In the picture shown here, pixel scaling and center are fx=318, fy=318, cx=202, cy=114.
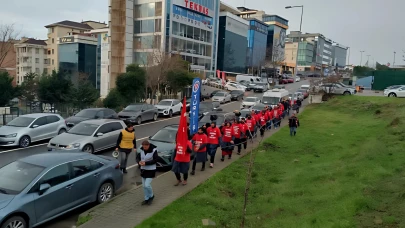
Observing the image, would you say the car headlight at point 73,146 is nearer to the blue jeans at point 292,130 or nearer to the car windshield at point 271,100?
the blue jeans at point 292,130

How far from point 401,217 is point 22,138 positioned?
14348 mm

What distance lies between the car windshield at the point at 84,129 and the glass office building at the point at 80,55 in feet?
204

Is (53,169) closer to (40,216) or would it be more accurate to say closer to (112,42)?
(40,216)

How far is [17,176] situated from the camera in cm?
678

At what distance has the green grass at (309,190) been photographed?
6.64m

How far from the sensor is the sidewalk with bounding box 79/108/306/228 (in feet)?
22.7

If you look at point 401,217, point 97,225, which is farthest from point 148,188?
point 401,217

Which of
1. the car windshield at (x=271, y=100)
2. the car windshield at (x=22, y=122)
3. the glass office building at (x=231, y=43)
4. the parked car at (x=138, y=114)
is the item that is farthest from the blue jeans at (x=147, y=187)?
the glass office building at (x=231, y=43)

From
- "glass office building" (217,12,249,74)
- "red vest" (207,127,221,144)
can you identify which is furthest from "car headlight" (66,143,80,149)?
"glass office building" (217,12,249,74)

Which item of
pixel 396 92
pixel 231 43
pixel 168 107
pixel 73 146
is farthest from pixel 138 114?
pixel 231 43

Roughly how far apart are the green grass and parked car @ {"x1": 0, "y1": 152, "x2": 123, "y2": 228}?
75.5 inches

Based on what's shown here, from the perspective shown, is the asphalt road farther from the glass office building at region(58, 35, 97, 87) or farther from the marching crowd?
the glass office building at region(58, 35, 97, 87)

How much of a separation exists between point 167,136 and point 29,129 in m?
6.89

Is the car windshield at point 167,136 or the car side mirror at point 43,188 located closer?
the car side mirror at point 43,188
